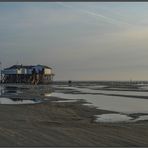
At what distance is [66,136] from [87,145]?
59.3 inches

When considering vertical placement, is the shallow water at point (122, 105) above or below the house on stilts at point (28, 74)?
below

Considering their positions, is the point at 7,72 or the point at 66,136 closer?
the point at 66,136

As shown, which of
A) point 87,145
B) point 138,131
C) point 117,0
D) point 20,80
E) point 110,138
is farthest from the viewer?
point 20,80

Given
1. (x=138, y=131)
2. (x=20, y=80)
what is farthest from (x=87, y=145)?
(x=20, y=80)

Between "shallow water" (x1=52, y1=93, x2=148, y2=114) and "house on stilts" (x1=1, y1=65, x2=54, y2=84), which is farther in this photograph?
"house on stilts" (x1=1, y1=65, x2=54, y2=84)

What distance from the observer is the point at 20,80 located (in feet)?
429

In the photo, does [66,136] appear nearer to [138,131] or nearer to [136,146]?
[136,146]

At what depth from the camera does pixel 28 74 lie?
12019cm

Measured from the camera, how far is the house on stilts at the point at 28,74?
113 m

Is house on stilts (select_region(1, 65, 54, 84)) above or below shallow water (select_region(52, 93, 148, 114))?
above

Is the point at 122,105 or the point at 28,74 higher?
the point at 28,74

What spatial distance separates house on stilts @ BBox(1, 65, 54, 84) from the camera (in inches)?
4448

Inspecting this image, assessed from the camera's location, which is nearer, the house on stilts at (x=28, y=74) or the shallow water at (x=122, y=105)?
the shallow water at (x=122, y=105)

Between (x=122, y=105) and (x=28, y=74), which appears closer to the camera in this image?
(x=122, y=105)
